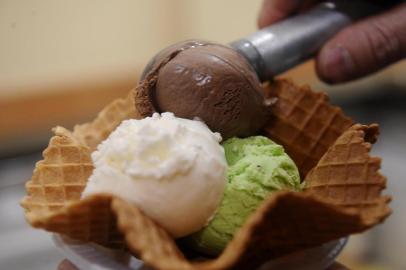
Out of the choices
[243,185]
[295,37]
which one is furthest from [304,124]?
[243,185]

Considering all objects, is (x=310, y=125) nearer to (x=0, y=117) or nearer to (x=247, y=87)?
(x=247, y=87)

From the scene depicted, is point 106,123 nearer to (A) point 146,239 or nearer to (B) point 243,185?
(B) point 243,185

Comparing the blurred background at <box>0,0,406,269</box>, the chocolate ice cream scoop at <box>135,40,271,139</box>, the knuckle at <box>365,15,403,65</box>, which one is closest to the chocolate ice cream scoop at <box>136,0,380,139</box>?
the chocolate ice cream scoop at <box>135,40,271,139</box>

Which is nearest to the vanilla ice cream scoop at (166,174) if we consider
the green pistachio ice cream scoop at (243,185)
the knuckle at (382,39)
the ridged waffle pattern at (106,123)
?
the green pistachio ice cream scoop at (243,185)

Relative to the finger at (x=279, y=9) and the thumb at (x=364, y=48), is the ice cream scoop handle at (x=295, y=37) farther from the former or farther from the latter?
the finger at (x=279, y=9)

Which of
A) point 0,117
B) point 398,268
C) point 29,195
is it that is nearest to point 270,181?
point 29,195

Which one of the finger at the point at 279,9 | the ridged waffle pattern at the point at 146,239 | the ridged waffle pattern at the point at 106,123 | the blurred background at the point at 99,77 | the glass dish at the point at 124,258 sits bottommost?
the blurred background at the point at 99,77

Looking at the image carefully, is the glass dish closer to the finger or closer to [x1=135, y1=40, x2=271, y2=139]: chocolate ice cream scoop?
[x1=135, y1=40, x2=271, y2=139]: chocolate ice cream scoop

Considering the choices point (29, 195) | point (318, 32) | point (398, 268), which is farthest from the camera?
point (398, 268)
